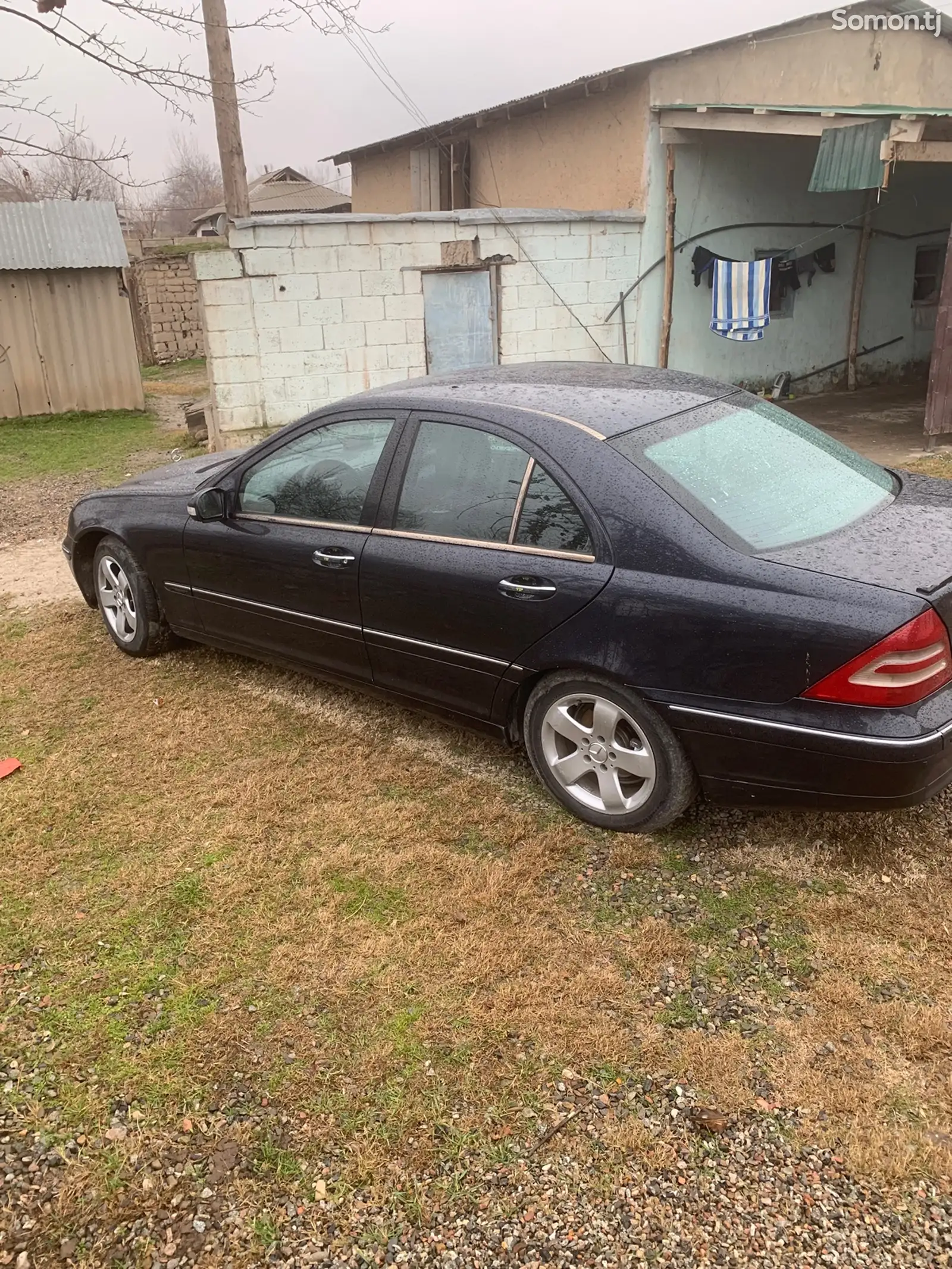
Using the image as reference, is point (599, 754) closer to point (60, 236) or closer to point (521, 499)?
point (521, 499)

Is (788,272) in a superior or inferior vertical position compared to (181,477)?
superior

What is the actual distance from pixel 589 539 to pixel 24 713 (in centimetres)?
313

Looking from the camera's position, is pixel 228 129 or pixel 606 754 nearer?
pixel 606 754

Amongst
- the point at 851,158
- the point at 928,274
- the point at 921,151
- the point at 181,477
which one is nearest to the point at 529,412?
the point at 181,477

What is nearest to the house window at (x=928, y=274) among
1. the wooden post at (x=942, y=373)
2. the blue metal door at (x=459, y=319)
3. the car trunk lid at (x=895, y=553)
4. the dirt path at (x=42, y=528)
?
the wooden post at (x=942, y=373)

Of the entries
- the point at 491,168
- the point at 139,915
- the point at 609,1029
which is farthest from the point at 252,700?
the point at 491,168

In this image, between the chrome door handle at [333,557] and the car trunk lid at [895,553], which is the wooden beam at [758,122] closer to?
the car trunk lid at [895,553]

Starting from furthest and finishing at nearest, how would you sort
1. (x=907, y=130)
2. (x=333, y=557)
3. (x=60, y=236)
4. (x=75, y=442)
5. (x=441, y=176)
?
1. (x=441, y=176)
2. (x=60, y=236)
3. (x=75, y=442)
4. (x=907, y=130)
5. (x=333, y=557)

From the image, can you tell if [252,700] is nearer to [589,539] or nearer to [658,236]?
[589,539]

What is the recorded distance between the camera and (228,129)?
12.0 m

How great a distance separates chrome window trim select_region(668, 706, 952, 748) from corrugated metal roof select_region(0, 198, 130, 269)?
13853 millimetres

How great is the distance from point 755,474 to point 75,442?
1146 centimetres

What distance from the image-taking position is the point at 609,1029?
2578 mm

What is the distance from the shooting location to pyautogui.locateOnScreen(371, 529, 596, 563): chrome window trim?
10.6 feet
